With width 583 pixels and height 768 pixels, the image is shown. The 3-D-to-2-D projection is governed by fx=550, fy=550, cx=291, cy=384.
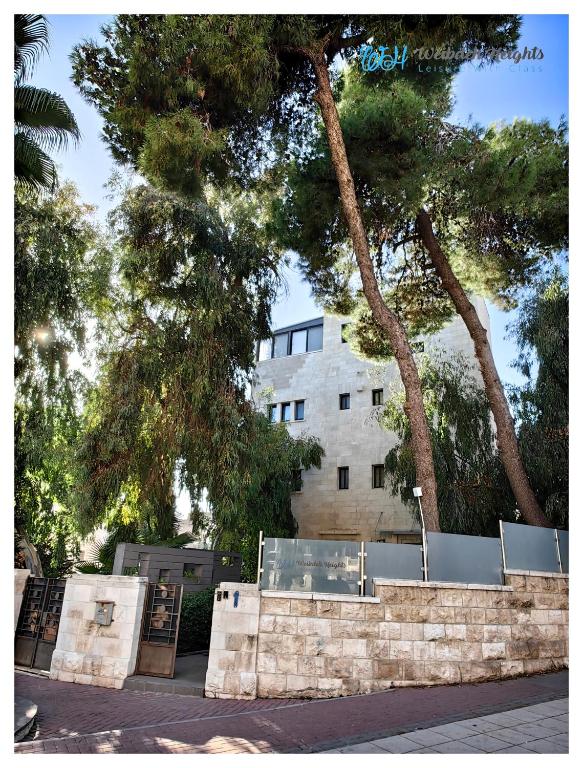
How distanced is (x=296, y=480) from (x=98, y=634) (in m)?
13.1

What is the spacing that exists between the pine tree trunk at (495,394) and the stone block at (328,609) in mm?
5180

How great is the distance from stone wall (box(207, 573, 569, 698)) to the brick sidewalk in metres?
0.27

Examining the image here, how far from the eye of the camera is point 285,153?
43.1 ft

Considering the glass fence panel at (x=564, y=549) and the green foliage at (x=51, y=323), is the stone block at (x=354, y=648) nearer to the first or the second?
the glass fence panel at (x=564, y=549)

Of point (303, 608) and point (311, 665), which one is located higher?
point (303, 608)

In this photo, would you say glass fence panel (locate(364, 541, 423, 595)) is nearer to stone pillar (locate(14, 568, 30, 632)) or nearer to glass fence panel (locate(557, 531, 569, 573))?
glass fence panel (locate(557, 531, 569, 573))

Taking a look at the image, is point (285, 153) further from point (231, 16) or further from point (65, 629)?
point (65, 629)

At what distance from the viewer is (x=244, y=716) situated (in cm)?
687

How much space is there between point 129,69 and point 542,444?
11466 mm

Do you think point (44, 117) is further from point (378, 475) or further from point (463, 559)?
point (378, 475)

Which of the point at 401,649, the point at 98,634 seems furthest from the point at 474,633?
the point at 98,634

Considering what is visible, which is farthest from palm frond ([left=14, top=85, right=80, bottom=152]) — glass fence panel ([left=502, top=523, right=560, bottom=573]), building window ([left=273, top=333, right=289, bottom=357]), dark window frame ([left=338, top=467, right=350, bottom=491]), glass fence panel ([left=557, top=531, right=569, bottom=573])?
building window ([left=273, top=333, right=289, bottom=357])

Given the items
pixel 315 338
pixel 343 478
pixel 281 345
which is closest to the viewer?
pixel 343 478
